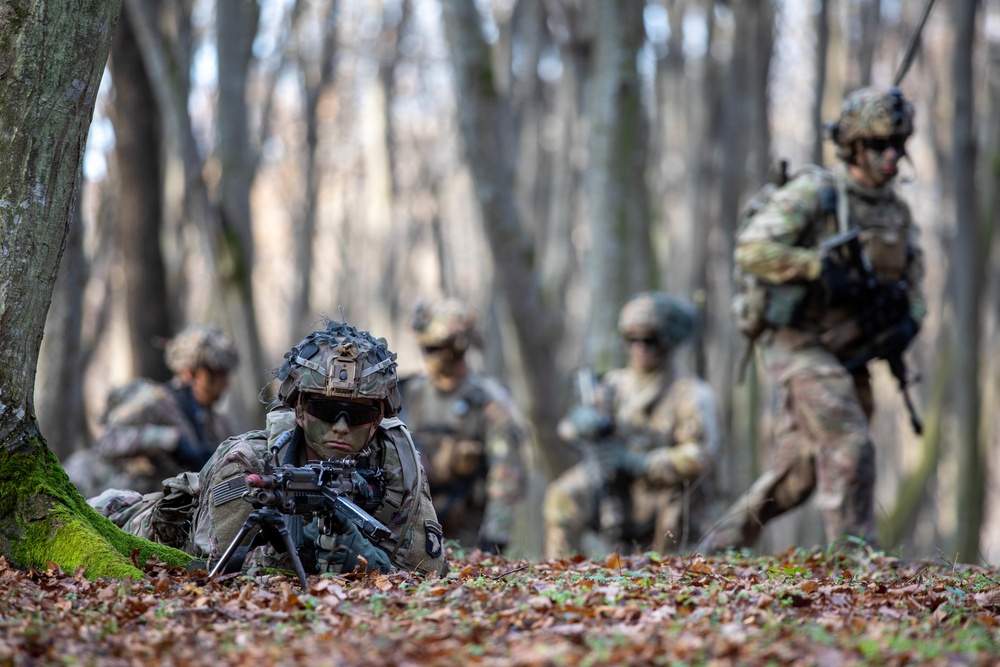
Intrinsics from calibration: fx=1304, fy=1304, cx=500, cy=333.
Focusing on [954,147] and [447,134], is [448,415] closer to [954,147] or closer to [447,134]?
[954,147]

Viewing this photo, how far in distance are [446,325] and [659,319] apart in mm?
1863

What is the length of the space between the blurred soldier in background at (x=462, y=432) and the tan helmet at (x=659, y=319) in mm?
1288

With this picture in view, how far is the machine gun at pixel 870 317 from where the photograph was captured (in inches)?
347

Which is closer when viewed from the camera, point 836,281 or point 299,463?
point 299,463

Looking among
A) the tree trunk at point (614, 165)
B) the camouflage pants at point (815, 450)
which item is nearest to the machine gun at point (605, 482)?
the tree trunk at point (614, 165)

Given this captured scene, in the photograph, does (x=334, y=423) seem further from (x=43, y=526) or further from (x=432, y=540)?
(x=43, y=526)

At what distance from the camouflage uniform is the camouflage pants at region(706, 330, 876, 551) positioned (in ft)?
10.2

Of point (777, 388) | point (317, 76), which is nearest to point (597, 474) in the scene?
point (777, 388)

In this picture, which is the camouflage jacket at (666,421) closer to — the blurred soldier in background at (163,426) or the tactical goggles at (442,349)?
the tactical goggles at (442,349)

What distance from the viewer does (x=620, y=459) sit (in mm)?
11211

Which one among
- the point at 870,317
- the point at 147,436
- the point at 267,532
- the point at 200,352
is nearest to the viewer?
the point at 267,532

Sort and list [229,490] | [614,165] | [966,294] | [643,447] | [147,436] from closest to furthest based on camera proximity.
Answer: [229,490]
[147,436]
[643,447]
[614,165]
[966,294]

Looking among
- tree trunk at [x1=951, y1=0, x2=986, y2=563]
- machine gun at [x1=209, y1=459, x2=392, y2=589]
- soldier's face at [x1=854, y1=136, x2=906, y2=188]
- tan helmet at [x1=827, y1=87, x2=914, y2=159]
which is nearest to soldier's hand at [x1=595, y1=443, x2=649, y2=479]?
soldier's face at [x1=854, y1=136, x2=906, y2=188]

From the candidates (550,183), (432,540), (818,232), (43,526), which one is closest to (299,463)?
(432,540)
